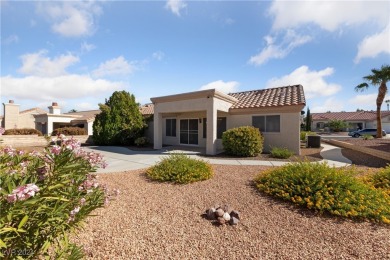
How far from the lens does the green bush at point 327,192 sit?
409 centimetres

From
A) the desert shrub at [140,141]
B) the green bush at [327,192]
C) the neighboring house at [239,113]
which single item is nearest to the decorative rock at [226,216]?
the green bush at [327,192]

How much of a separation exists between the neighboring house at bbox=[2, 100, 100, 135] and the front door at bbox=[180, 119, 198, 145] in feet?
49.5

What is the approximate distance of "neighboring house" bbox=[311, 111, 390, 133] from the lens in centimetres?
4566

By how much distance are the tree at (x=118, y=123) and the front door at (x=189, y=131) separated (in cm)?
370

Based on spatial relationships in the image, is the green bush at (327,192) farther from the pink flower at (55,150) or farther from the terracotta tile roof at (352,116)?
the terracotta tile roof at (352,116)

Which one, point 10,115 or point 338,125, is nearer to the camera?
point 10,115

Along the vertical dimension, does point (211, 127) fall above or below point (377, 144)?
above

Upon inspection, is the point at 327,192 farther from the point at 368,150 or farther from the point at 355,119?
the point at 355,119

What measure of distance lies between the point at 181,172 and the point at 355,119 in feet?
189

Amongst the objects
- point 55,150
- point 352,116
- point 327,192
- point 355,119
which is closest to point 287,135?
point 327,192

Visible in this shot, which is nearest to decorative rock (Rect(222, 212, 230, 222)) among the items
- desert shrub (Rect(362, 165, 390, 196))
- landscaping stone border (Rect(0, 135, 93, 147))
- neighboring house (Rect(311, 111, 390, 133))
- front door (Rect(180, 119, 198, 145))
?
desert shrub (Rect(362, 165, 390, 196))

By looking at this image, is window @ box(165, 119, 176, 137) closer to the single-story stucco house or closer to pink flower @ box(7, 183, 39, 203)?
the single-story stucco house

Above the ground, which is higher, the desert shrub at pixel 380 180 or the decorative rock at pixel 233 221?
the desert shrub at pixel 380 180

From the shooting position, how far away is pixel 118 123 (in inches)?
634
